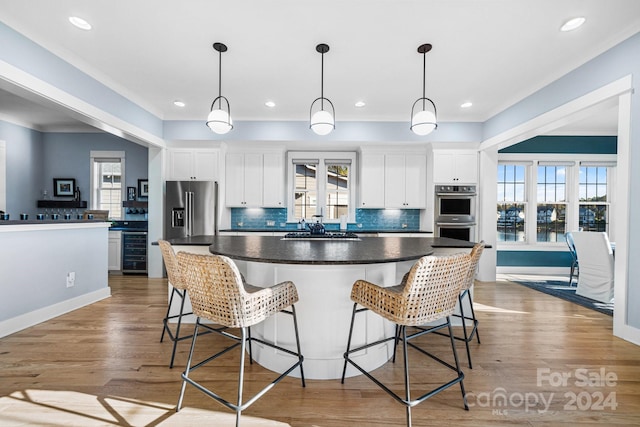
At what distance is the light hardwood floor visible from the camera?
1.62m

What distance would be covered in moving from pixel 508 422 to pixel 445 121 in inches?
179

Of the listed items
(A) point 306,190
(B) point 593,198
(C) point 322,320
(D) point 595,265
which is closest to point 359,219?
(A) point 306,190

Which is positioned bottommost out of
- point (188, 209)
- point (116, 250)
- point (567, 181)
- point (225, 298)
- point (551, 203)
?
point (116, 250)

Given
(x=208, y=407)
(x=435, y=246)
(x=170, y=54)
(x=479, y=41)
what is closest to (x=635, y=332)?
(x=435, y=246)

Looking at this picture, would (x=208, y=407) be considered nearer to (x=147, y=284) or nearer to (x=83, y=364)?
(x=83, y=364)

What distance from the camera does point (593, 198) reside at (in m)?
5.71

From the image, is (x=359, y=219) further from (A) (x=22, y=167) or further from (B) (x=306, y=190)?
(A) (x=22, y=167)

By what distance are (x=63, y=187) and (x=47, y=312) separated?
376 cm

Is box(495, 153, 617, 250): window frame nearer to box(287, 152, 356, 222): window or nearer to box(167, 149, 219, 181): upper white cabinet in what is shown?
box(287, 152, 356, 222): window

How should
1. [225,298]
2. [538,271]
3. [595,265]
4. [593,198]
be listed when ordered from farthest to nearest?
1. [593,198]
2. [538,271]
3. [595,265]
4. [225,298]

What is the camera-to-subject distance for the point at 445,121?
5016 millimetres

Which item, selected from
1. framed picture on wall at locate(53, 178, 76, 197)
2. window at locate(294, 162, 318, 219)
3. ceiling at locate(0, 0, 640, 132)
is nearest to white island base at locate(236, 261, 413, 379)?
ceiling at locate(0, 0, 640, 132)

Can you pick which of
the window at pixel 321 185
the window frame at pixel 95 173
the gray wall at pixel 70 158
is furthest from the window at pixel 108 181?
the window at pixel 321 185

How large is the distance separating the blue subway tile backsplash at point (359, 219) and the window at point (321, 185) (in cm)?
22
